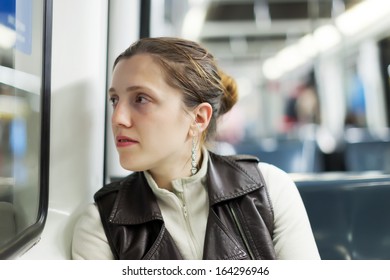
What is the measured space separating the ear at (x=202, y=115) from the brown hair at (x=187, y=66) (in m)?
0.02

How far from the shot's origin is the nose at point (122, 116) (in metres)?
1.08

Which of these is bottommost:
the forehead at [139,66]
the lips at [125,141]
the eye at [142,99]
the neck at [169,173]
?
the neck at [169,173]

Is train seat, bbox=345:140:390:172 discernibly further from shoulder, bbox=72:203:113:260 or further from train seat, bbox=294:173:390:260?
shoulder, bbox=72:203:113:260

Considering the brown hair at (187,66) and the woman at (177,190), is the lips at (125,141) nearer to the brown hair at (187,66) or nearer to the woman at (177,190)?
the woman at (177,190)

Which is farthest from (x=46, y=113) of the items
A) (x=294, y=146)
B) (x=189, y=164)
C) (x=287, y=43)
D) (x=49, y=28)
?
(x=287, y=43)

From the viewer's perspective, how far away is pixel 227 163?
127cm

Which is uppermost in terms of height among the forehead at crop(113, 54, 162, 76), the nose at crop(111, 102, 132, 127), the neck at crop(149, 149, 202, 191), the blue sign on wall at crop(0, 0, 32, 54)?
the blue sign on wall at crop(0, 0, 32, 54)

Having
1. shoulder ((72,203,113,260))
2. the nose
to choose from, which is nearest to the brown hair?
the nose

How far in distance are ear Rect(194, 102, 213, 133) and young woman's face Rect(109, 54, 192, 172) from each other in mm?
78

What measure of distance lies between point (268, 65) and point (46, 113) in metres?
9.80

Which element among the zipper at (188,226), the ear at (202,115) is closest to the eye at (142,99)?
the ear at (202,115)

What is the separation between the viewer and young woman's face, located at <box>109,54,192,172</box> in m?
1.09

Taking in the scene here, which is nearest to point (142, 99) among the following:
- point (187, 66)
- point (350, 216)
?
point (187, 66)

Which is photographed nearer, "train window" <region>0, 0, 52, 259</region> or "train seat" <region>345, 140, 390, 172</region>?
"train window" <region>0, 0, 52, 259</region>
